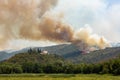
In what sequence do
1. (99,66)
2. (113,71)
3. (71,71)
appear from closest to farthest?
(113,71) → (99,66) → (71,71)

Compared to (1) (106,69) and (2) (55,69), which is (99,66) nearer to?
(1) (106,69)

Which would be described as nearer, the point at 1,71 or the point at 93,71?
the point at 93,71

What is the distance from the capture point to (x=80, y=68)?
598 ft

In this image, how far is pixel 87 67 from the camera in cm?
17212

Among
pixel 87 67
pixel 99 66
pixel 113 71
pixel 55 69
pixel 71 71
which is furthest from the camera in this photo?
pixel 55 69

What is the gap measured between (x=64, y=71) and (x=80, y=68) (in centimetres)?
1369

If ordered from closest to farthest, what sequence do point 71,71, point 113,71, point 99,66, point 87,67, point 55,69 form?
point 113,71
point 99,66
point 87,67
point 71,71
point 55,69

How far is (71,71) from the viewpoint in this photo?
186 metres

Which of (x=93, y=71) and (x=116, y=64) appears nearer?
(x=116, y=64)

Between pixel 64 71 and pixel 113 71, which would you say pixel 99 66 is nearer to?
pixel 113 71

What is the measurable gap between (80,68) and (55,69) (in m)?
22.1

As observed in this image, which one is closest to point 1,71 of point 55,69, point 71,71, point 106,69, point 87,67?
point 55,69

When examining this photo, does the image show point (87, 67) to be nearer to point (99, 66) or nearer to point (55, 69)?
point (99, 66)

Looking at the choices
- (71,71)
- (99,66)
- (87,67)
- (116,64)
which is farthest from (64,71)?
(116,64)
